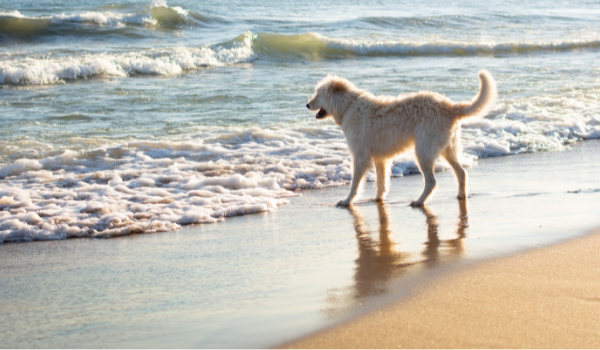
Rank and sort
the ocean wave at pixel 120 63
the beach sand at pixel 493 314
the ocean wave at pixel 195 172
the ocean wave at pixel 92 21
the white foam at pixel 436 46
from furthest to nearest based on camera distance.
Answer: the ocean wave at pixel 92 21
the white foam at pixel 436 46
the ocean wave at pixel 120 63
the ocean wave at pixel 195 172
the beach sand at pixel 493 314

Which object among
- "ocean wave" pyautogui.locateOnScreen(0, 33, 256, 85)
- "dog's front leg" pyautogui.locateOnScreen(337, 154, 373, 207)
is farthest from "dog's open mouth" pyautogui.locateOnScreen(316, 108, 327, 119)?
"ocean wave" pyautogui.locateOnScreen(0, 33, 256, 85)

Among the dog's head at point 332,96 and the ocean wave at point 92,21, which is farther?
the ocean wave at point 92,21

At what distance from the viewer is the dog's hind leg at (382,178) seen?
21.6 feet

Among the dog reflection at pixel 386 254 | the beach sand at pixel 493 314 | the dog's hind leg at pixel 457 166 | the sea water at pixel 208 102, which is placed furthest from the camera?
the sea water at pixel 208 102

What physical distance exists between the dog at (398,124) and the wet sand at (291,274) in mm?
361

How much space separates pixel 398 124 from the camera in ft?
20.1

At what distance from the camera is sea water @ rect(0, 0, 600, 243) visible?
651 centimetres

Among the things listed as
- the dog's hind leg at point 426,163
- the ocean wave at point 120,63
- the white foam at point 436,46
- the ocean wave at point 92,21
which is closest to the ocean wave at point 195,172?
the dog's hind leg at point 426,163

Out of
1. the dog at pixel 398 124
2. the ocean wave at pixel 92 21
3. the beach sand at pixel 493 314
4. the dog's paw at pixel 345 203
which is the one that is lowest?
the dog's paw at pixel 345 203

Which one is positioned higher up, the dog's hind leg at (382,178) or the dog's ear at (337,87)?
the dog's ear at (337,87)

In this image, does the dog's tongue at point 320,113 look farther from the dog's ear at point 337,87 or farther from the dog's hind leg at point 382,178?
the dog's hind leg at point 382,178

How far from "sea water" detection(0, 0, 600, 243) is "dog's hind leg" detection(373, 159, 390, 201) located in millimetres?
1048

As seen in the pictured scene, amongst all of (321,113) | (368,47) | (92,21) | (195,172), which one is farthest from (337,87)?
(92,21)

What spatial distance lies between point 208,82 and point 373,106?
10.3 metres
